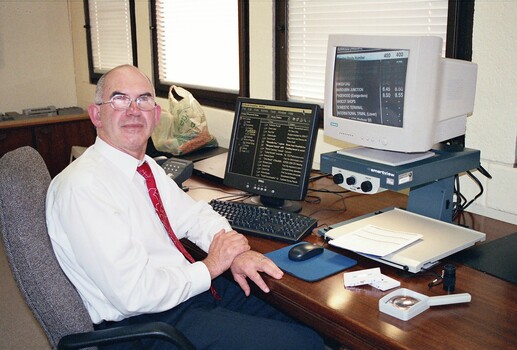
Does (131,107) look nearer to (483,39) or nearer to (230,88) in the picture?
(483,39)

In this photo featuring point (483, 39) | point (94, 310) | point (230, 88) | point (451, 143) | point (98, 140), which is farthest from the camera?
point (230, 88)

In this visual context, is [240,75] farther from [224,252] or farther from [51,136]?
[51,136]

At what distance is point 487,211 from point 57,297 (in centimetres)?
143

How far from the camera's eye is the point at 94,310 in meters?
1.51

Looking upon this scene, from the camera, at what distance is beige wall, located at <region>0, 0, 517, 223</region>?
178cm

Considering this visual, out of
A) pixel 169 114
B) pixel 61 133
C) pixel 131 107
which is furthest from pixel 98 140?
pixel 61 133

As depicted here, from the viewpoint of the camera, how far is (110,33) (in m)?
4.13

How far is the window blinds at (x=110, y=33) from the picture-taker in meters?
3.93

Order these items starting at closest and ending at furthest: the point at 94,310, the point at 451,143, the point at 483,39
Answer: the point at 94,310 → the point at 483,39 → the point at 451,143

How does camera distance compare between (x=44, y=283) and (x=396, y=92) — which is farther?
(x=396, y=92)

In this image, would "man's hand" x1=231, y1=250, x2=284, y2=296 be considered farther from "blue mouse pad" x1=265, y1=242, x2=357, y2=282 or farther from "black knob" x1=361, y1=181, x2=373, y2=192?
"black knob" x1=361, y1=181, x2=373, y2=192

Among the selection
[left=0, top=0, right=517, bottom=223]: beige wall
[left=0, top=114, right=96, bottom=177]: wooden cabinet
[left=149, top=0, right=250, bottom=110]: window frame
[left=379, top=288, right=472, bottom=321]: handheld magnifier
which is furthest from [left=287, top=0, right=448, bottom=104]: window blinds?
[left=0, top=114, right=96, bottom=177]: wooden cabinet

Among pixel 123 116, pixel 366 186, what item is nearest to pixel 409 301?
pixel 366 186

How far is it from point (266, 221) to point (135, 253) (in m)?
0.51
